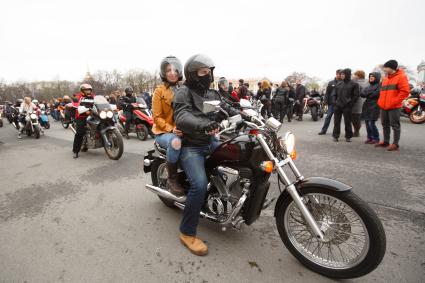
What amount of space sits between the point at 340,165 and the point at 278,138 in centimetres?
313

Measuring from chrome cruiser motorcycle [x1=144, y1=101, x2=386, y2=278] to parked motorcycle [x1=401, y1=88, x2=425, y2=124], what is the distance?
30.0 feet

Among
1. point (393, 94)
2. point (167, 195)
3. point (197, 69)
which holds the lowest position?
point (167, 195)

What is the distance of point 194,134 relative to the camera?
2.16 metres

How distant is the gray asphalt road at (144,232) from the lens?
6.62 feet

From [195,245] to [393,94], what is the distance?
16.9ft

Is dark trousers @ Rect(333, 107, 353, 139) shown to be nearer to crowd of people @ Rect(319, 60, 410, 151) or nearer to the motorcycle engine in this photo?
crowd of people @ Rect(319, 60, 410, 151)

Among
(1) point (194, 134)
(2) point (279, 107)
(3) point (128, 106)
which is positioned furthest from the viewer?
(2) point (279, 107)

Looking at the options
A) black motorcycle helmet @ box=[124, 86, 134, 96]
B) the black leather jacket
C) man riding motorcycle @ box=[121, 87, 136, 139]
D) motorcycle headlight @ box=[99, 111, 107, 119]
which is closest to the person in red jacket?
the black leather jacket

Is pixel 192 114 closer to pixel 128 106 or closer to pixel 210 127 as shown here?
pixel 210 127

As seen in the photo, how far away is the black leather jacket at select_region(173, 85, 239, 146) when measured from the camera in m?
1.96

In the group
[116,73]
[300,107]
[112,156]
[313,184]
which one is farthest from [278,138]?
[116,73]

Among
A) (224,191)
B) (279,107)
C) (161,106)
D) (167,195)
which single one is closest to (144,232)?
(167,195)

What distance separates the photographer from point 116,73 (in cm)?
5856

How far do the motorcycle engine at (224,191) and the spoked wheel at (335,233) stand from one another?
40 cm
